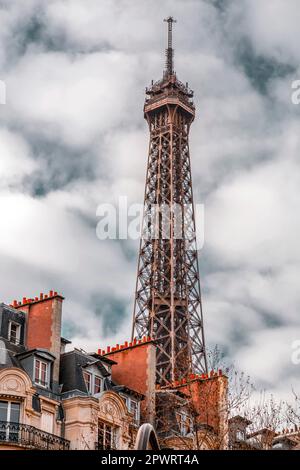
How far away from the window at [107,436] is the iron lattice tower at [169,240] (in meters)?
27.5

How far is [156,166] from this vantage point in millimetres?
73938

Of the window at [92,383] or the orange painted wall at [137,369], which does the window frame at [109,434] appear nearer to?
the window at [92,383]

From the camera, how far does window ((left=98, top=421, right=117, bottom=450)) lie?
3300 cm

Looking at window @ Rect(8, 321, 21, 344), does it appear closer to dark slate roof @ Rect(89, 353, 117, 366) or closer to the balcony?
dark slate roof @ Rect(89, 353, 117, 366)

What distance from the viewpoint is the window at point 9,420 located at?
97.7 feet

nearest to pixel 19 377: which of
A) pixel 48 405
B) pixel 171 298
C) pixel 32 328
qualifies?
pixel 48 405

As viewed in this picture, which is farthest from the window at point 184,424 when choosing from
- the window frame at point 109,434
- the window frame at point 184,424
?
the window frame at point 109,434

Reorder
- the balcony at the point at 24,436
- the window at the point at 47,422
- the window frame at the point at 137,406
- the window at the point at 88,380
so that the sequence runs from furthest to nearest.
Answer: the window frame at the point at 137,406 < the window at the point at 88,380 < the window at the point at 47,422 < the balcony at the point at 24,436

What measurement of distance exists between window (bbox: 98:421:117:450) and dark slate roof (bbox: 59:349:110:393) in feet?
4.29

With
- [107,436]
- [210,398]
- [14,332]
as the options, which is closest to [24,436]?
[107,436]

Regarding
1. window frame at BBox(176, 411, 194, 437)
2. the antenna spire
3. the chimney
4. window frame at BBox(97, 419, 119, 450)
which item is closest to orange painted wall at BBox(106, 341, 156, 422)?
window frame at BBox(176, 411, 194, 437)
